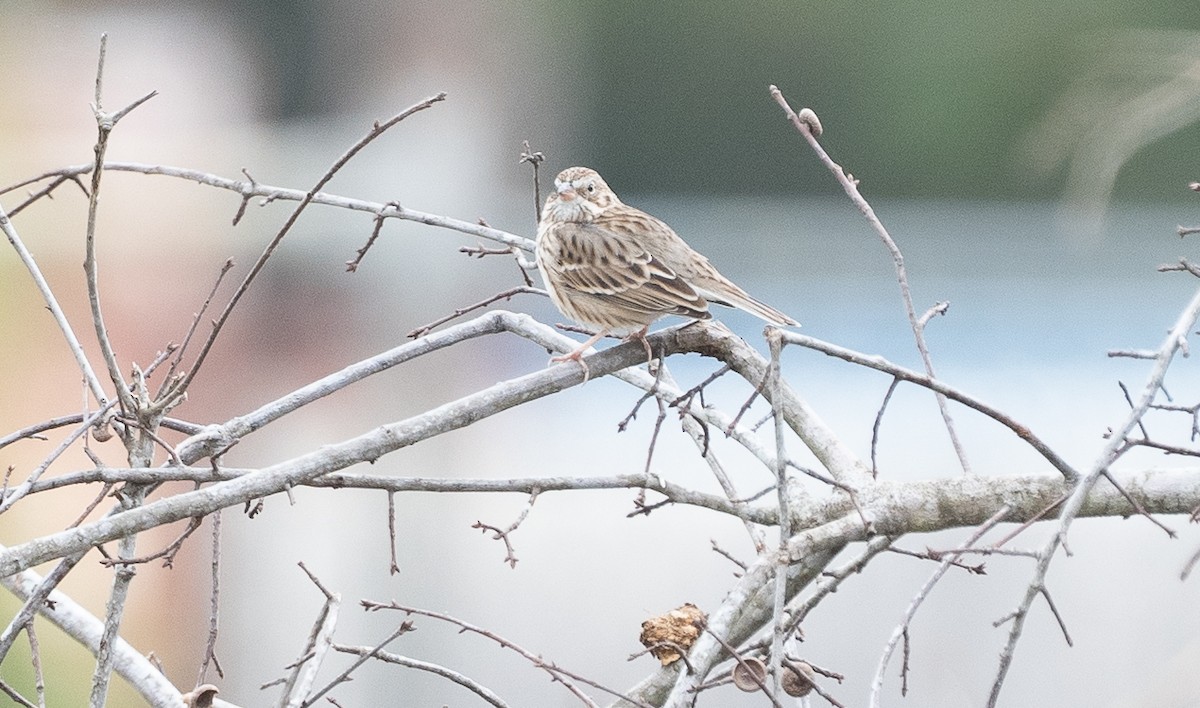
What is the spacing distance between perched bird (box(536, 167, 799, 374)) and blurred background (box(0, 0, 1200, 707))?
1.07 metres

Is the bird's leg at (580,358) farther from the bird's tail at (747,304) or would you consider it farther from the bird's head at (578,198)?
the bird's head at (578,198)

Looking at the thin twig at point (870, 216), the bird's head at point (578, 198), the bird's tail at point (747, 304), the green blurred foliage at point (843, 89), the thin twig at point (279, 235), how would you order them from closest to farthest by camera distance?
the thin twig at point (279, 235)
the thin twig at point (870, 216)
the bird's tail at point (747, 304)
the bird's head at point (578, 198)
the green blurred foliage at point (843, 89)

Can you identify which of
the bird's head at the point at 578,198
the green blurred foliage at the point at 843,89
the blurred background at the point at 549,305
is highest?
the green blurred foliage at the point at 843,89

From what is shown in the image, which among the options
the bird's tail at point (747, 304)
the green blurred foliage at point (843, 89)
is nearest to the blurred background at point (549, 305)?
the green blurred foliage at point (843, 89)

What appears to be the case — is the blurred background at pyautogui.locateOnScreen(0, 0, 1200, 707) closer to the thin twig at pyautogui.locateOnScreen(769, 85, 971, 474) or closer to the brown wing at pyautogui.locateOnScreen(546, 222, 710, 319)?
the thin twig at pyautogui.locateOnScreen(769, 85, 971, 474)

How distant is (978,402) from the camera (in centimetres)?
203

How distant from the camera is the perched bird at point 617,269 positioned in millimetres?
3201

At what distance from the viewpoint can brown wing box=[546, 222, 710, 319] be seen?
3.18 m

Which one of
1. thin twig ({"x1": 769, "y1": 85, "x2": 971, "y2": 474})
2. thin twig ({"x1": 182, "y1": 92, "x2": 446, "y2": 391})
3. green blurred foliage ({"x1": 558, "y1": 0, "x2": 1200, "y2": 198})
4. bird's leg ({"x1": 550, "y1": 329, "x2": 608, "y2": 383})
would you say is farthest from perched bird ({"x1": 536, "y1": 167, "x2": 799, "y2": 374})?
green blurred foliage ({"x1": 558, "y1": 0, "x2": 1200, "y2": 198})

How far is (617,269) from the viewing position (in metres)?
3.45

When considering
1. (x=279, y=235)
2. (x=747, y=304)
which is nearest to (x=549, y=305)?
(x=747, y=304)

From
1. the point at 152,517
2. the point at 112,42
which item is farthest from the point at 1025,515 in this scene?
the point at 112,42

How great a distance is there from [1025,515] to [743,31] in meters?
17.2

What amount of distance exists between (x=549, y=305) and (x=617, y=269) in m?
8.15
